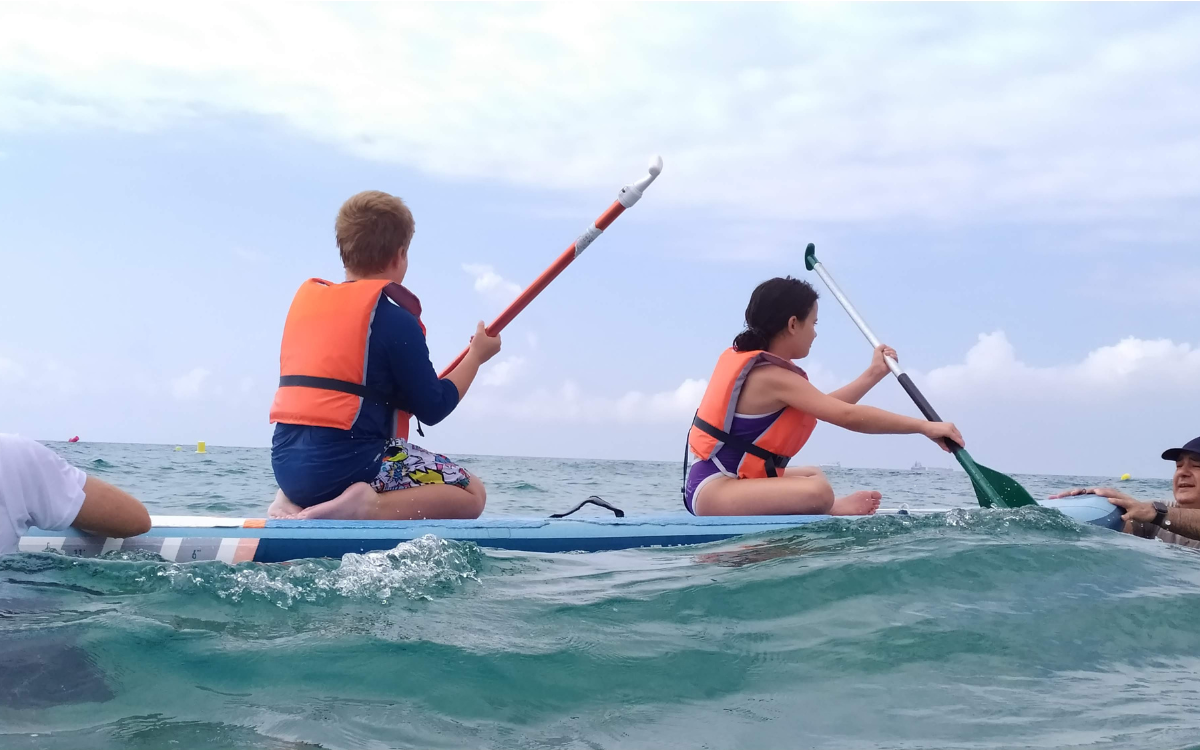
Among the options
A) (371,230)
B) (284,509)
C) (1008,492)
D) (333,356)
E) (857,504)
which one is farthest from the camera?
(1008,492)

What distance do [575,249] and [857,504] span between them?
1.95 meters

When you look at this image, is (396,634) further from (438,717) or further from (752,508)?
(752,508)

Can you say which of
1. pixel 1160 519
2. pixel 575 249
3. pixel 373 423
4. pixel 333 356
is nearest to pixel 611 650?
pixel 373 423

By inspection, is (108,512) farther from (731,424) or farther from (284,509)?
(731,424)

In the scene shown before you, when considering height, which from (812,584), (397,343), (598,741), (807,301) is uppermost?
(807,301)

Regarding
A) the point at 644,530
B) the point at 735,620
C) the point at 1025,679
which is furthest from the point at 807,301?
the point at 1025,679

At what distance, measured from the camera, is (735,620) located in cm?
266

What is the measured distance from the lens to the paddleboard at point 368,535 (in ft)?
11.0

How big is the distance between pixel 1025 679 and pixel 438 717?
58.3 inches

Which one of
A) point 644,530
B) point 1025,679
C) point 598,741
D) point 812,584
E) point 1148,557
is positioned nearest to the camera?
point 598,741

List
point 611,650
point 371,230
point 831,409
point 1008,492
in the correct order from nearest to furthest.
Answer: point 611,650 → point 371,230 → point 831,409 → point 1008,492

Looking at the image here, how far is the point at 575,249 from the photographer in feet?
15.3

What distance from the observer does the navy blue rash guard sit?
131 inches

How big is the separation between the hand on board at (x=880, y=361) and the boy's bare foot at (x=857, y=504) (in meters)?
0.81
